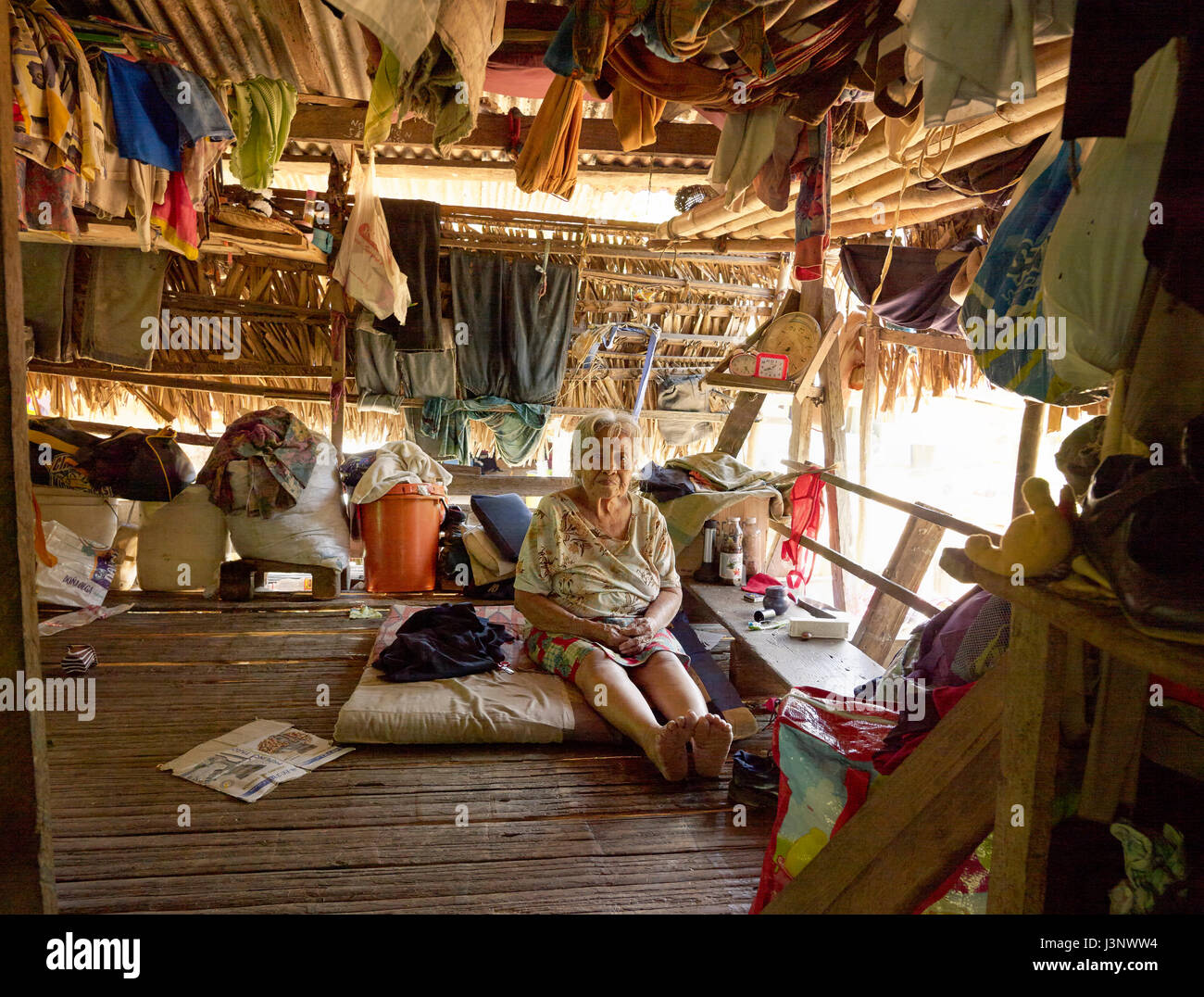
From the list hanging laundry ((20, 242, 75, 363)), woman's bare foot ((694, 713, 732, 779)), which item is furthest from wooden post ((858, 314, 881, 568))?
hanging laundry ((20, 242, 75, 363))

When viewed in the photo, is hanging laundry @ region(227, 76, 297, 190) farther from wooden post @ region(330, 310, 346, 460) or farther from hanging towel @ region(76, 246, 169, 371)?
hanging towel @ region(76, 246, 169, 371)

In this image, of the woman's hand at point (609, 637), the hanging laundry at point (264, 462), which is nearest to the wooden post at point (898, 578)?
the woman's hand at point (609, 637)

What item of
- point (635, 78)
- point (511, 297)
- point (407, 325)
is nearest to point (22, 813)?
point (635, 78)

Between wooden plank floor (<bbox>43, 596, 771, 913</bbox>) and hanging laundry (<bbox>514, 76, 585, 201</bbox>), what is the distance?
252 cm

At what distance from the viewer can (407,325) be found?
626 cm

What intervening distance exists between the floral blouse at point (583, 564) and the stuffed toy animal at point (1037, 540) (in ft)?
7.56

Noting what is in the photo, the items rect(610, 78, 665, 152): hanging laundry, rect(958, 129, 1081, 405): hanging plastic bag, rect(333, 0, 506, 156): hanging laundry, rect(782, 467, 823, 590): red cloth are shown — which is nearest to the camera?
rect(958, 129, 1081, 405): hanging plastic bag

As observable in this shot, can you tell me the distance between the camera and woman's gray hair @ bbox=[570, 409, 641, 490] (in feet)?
10.9

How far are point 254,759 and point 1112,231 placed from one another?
295 cm

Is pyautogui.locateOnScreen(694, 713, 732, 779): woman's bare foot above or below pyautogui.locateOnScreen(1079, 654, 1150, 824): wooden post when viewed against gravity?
below

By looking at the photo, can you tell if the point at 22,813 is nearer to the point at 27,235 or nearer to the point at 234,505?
the point at 234,505

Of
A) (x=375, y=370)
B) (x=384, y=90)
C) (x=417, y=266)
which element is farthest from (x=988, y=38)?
(x=375, y=370)

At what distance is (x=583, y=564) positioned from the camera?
3.34 meters

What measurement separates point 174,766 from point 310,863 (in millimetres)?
850
